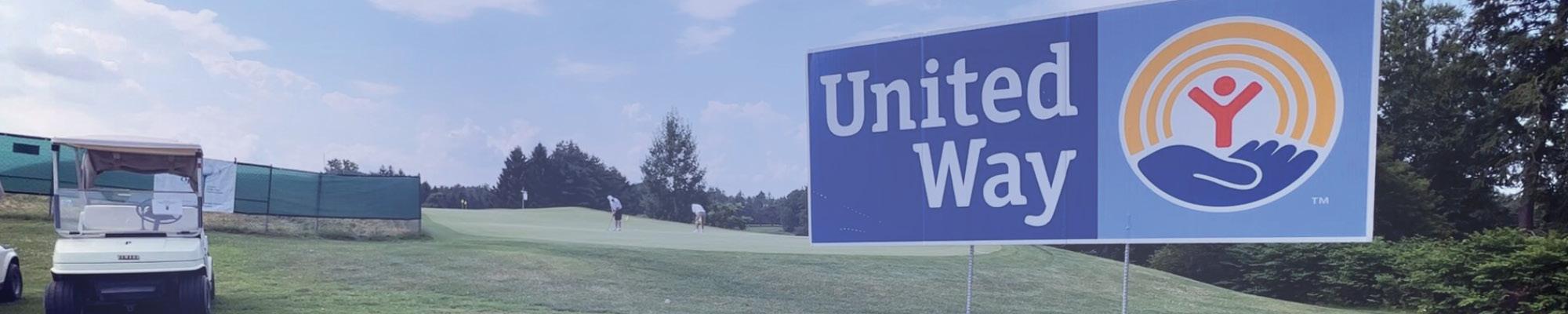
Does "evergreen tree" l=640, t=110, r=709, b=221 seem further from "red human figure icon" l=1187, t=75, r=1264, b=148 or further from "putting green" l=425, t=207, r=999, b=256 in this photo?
"red human figure icon" l=1187, t=75, r=1264, b=148

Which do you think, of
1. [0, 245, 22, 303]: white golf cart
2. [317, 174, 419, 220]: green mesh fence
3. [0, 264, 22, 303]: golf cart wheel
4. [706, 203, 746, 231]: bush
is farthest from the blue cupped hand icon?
[706, 203, 746, 231]: bush

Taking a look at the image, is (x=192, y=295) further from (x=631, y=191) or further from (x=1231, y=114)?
(x=631, y=191)

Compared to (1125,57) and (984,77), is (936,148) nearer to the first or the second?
(984,77)

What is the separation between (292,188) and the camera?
23906mm

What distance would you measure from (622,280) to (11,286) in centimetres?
812

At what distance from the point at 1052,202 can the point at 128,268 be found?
9.30m

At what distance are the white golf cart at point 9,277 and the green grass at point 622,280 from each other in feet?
0.57

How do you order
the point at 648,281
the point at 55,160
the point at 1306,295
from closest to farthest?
1. the point at 55,160
2. the point at 648,281
3. the point at 1306,295

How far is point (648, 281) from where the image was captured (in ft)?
55.1

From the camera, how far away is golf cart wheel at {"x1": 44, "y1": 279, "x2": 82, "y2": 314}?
10.1 meters

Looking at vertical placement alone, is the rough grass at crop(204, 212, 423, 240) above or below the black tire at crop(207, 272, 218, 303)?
above

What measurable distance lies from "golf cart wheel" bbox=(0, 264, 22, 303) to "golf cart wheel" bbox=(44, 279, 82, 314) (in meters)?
2.03

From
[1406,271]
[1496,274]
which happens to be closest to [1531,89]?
[1406,271]

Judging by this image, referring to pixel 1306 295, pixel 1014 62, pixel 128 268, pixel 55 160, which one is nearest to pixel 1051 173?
pixel 1014 62
